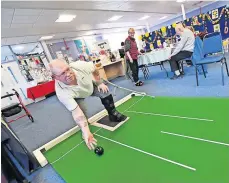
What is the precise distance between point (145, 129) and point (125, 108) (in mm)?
748

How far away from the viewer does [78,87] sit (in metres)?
1.77

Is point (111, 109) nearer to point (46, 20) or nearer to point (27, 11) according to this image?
point (27, 11)

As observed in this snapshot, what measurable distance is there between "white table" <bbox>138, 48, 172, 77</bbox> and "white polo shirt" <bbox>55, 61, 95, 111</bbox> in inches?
98.2

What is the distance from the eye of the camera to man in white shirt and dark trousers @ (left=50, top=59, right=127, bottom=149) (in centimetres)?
151

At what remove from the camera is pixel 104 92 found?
2.03 metres

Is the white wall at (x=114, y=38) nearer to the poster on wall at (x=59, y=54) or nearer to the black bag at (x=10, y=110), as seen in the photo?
the poster on wall at (x=59, y=54)

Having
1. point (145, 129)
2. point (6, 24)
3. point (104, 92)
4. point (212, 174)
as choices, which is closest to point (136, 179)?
point (212, 174)

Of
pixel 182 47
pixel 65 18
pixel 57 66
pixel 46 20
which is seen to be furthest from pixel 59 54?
pixel 57 66

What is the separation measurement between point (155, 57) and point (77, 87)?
2828 millimetres

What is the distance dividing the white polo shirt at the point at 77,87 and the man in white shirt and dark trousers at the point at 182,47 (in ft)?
7.67

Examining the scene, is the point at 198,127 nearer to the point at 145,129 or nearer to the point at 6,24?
the point at 145,129

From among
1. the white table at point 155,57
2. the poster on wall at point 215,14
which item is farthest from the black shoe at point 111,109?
the poster on wall at point 215,14

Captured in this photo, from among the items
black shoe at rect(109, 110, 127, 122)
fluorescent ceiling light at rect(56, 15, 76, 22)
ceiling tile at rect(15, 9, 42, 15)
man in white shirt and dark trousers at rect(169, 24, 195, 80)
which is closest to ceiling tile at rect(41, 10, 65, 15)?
ceiling tile at rect(15, 9, 42, 15)

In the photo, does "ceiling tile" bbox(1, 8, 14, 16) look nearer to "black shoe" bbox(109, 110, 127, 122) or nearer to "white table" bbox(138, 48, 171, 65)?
"white table" bbox(138, 48, 171, 65)
